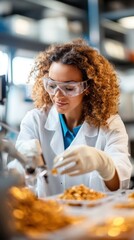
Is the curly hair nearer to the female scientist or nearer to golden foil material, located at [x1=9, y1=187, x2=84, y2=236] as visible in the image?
the female scientist

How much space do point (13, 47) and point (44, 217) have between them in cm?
230

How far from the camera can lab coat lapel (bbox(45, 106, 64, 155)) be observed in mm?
1911

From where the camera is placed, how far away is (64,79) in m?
1.80

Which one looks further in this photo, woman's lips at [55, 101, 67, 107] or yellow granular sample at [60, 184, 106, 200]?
woman's lips at [55, 101, 67, 107]

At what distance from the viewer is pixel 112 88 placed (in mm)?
2059

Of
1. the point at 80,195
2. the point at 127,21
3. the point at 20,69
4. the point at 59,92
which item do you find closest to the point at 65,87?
the point at 59,92

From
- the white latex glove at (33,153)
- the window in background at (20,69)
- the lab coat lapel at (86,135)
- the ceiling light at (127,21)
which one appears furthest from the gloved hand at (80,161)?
the ceiling light at (127,21)

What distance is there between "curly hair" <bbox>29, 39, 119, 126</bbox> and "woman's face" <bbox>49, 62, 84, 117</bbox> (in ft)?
0.10

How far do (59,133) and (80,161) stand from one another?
0.54 meters

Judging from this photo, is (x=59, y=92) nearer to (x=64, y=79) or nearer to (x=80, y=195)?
(x=64, y=79)

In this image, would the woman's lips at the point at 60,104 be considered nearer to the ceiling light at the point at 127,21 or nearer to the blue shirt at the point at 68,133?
the blue shirt at the point at 68,133

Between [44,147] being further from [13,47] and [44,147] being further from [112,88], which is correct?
[13,47]

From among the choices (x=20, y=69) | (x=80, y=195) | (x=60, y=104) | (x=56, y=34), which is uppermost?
(x=56, y=34)

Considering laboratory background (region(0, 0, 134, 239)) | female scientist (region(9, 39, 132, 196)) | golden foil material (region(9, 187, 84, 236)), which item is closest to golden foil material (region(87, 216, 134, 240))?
golden foil material (region(9, 187, 84, 236))
